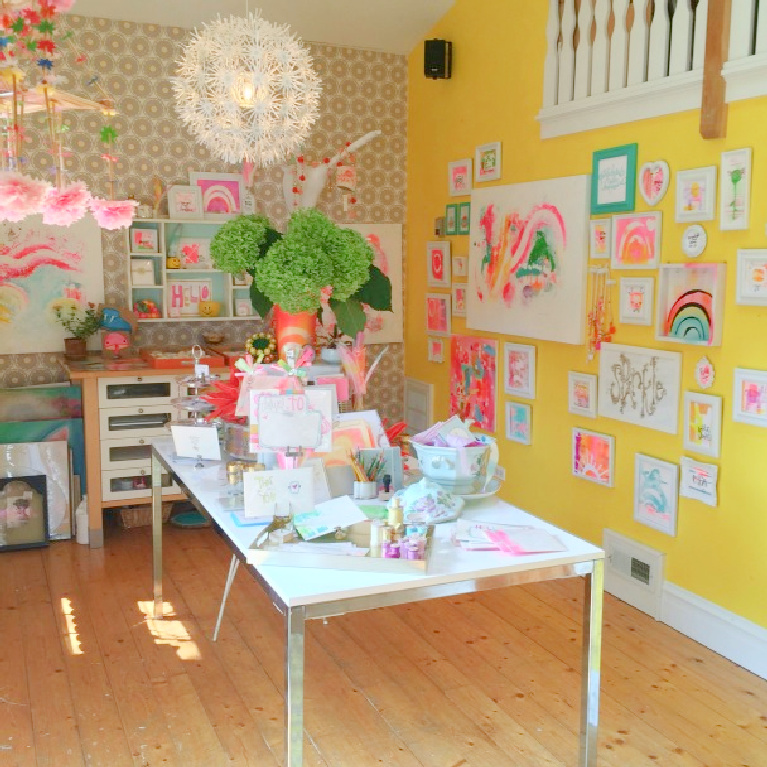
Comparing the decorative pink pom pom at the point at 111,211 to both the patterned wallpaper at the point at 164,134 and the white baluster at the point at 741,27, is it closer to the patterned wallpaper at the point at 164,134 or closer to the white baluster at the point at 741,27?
the white baluster at the point at 741,27

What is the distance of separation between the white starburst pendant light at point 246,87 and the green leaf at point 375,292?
68 cm

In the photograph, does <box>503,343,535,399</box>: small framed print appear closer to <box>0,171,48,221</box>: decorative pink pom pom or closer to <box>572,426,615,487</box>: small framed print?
<box>572,426,615,487</box>: small framed print

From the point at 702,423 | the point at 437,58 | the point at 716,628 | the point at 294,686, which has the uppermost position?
the point at 437,58

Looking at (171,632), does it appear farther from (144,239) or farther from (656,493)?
(144,239)

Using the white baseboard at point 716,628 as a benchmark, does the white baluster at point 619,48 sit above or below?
above

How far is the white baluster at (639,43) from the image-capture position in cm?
387

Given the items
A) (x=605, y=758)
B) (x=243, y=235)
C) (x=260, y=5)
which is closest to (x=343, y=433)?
(x=243, y=235)

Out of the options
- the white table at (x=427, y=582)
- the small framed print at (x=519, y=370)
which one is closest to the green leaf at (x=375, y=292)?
the white table at (x=427, y=582)

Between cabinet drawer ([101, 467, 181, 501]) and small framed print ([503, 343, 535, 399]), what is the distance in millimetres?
1917

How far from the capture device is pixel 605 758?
2844mm

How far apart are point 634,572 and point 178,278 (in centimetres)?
315

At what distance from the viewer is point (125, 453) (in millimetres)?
4969

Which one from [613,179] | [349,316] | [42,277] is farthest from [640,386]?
[42,277]

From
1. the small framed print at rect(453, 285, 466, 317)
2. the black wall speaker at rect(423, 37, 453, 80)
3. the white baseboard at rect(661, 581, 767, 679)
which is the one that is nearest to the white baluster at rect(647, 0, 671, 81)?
the black wall speaker at rect(423, 37, 453, 80)
